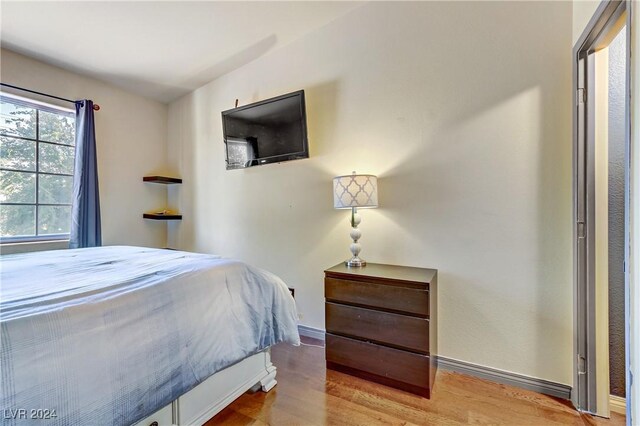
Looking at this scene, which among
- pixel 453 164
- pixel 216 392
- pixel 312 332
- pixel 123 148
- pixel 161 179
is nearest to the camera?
pixel 216 392

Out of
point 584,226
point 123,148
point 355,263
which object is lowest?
point 355,263

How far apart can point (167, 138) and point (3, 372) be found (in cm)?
354

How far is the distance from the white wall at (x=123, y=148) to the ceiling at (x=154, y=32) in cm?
17

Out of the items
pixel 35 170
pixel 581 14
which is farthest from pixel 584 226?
pixel 35 170

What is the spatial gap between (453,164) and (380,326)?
3.91ft

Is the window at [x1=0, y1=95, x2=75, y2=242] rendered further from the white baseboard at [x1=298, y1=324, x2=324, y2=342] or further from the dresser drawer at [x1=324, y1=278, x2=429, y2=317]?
the dresser drawer at [x1=324, y1=278, x2=429, y2=317]

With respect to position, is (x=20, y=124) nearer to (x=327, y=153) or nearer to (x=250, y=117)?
(x=250, y=117)

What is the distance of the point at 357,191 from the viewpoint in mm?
1966

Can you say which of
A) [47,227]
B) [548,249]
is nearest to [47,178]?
[47,227]

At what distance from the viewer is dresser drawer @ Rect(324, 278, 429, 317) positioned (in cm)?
164

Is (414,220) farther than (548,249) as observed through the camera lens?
Yes

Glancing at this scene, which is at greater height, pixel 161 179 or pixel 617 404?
pixel 161 179

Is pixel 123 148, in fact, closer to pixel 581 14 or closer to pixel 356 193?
pixel 356 193

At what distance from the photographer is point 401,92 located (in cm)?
210
